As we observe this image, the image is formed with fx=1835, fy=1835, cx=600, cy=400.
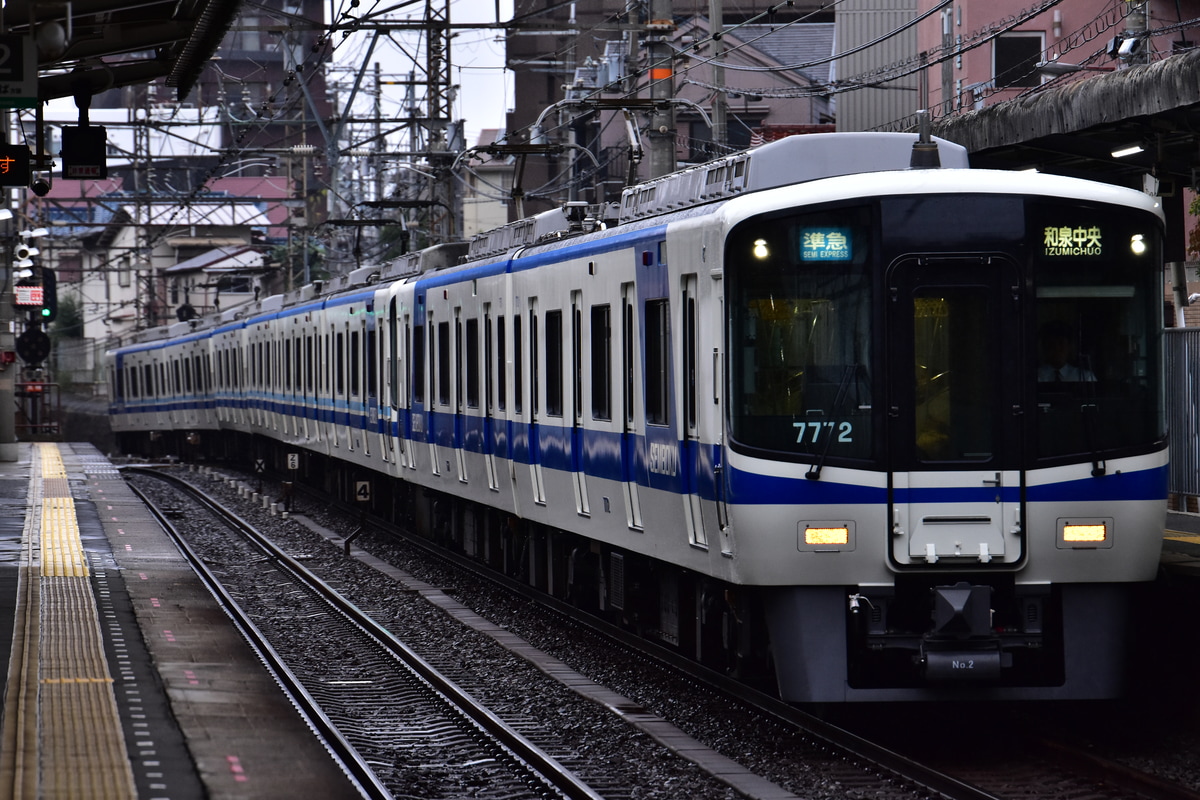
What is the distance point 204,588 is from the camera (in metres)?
15.5

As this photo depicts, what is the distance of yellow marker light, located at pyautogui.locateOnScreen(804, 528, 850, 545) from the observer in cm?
810

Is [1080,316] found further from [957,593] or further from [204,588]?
[204,588]

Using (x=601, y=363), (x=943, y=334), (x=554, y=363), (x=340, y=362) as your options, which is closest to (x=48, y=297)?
(x=340, y=362)

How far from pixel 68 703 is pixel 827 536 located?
3.87 meters

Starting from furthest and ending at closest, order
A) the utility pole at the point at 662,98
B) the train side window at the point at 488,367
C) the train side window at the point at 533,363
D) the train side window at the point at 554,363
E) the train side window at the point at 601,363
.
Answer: the utility pole at the point at 662,98, the train side window at the point at 488,367, the train side window at the point at 533,363, the train side window at the point at 554,363, the train side window at the point at 601,363

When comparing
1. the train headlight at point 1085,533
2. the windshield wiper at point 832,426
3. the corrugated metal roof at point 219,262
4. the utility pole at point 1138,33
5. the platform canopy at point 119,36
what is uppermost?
the corrugated metal roof at point 219,262

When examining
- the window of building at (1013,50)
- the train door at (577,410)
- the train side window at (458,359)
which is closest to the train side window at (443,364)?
the train side window at (458,359)

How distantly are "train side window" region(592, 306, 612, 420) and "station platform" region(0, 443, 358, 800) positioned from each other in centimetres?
253

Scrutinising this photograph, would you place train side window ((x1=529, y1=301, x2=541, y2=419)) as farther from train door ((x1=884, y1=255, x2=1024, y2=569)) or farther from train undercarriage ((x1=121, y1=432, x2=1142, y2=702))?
train door ((x1=884, y1=255, x2=1024, y2=569))

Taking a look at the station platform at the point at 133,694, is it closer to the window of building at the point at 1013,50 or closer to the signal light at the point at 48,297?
the window of building at the point at 1013,50

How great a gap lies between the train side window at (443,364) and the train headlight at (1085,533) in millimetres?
8611

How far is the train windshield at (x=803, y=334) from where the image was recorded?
8172mm

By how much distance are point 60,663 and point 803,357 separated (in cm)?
485

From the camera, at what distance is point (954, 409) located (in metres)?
8.19
